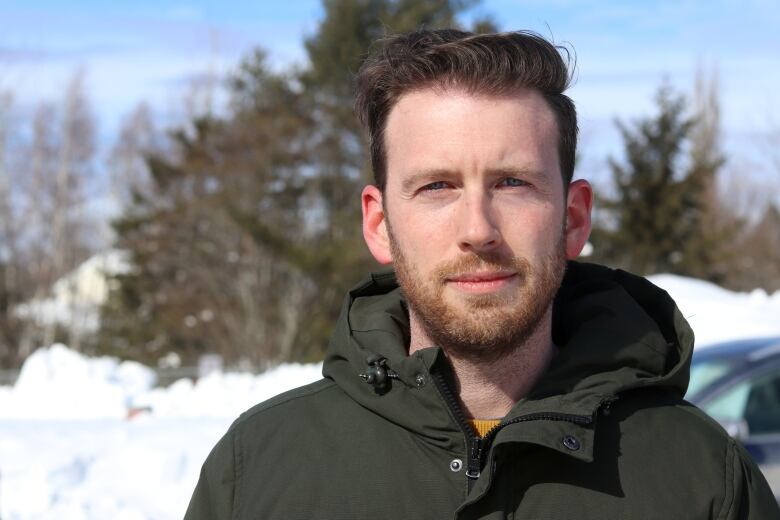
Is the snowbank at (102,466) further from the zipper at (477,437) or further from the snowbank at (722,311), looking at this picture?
the snowbank at (722,311)

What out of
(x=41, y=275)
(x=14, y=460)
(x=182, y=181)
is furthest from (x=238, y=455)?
(x=41, y=275)

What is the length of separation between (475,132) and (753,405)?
16.3 feet

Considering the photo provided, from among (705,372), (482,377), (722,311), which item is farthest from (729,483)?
(722,311)

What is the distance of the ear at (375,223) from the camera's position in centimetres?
238

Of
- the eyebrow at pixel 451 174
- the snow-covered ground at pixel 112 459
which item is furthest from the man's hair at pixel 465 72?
the snow-covered ground at pixel 112 459

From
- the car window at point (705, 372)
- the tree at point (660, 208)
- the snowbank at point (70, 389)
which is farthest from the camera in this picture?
the tree at point (660, 208)

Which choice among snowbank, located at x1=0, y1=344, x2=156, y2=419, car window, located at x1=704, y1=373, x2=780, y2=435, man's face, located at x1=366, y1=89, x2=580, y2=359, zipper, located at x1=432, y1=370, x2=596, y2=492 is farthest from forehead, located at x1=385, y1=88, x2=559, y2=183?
snowbank, located at x1=0, y1=344, x2=156, y2=419

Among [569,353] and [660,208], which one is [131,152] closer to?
[660,208]

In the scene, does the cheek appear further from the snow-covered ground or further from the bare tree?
the bare tree

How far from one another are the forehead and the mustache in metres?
0.18

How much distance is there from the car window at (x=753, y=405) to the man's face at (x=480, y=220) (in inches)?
181

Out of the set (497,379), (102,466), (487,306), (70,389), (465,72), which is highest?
(465,72)

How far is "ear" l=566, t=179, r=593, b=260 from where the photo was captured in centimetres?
234

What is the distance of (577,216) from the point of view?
2359mm
